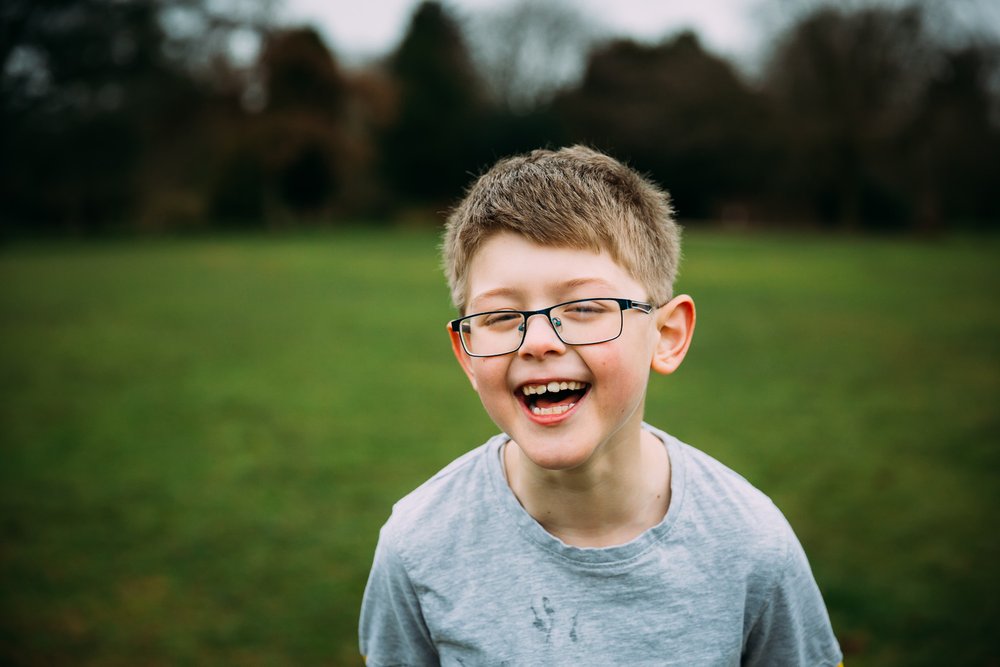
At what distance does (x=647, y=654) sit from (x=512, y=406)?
0.58 m

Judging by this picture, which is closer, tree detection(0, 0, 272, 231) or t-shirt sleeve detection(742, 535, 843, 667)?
t-shirt sleeve detection(742, 535, 843, 667)

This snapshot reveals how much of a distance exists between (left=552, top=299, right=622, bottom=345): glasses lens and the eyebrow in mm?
35

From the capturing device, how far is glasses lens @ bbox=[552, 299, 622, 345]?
1.55 metres

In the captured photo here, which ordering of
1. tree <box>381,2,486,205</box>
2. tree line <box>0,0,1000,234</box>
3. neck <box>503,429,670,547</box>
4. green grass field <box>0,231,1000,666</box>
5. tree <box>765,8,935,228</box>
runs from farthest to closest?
tree <box>381,2,486,205</box>, tree line <box>0,0,1000,234</box>, tree <box>765,8,935,228</box>, green grass field <box>0,231,1000,666</box>, neck <box>503,429,670,547</box>

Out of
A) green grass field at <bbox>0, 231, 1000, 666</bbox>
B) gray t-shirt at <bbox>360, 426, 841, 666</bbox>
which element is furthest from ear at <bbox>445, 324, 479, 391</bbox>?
green grass field at <bbox>0, 231, 1000, 666</bbox>

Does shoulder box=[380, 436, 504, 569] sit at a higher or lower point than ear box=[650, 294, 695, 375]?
lower

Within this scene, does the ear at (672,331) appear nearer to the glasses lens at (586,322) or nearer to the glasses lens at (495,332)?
the glasses lens at (586,322)

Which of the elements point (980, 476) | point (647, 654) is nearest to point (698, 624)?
point (647, 654)

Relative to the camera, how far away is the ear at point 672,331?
1.76 m

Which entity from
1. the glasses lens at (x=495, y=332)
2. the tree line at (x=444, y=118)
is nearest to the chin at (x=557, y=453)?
the glasses lens at (x=495, y=332)

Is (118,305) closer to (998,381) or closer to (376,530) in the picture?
(376,530)

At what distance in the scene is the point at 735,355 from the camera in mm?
9617

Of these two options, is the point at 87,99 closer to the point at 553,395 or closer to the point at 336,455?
the point at 336,455

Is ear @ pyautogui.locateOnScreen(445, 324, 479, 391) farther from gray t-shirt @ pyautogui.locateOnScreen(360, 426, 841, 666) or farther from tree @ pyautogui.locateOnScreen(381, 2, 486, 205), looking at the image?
tree @ pyautogui.locateOnScreen(381, 2, 486, 205)
